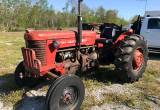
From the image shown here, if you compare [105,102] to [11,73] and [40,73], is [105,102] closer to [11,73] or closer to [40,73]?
[40,73]

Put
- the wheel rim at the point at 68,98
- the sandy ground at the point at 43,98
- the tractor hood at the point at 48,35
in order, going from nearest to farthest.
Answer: the wheel rim at the point at 68,98
the tractor hood at the point at 48,35
the sandy ground at the point at 43,98

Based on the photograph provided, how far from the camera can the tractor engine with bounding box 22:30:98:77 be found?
549cm

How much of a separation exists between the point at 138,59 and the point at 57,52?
8.14 feet

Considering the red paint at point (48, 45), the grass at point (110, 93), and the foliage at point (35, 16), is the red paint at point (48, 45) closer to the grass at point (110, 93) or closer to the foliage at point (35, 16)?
the grass at point (110, 93)

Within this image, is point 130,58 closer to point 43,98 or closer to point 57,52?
point 57,52

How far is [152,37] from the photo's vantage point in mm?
12492

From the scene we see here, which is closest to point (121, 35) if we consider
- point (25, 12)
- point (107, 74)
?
point (107, 74)

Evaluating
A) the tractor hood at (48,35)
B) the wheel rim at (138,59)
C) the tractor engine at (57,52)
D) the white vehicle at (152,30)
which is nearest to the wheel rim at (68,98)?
the tractor engine at (57,52)

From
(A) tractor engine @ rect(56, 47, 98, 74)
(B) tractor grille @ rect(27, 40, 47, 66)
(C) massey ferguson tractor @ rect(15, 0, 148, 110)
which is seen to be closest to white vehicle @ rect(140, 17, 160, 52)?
(C) massey ferguson tractor @ rect(15, 0, 148, 110)

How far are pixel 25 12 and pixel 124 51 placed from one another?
126 feet

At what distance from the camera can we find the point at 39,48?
5.52m

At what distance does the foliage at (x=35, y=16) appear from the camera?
4147 cm

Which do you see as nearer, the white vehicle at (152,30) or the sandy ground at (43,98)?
the sandy ground at (43,98)

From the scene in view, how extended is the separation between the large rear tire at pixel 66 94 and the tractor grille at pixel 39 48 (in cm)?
76
